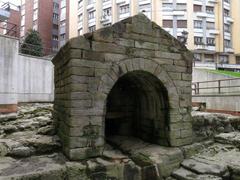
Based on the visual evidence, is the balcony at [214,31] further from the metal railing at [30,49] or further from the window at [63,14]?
the window at [63,14]

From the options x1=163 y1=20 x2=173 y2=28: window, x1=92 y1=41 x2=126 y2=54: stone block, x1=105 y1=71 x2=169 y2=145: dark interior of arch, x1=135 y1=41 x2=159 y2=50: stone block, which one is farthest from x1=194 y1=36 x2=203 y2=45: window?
x1=92 y1=41 x2=126 y2=54: stone block

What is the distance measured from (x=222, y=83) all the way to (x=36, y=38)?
2093 cm

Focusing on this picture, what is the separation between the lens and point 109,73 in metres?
4.68

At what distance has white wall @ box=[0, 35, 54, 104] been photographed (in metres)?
9.69

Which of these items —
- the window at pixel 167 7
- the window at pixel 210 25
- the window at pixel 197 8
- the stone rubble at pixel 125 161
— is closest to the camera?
the stone rubble at pixel 125 161

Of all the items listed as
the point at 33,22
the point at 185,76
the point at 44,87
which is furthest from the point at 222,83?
the point at 33,22

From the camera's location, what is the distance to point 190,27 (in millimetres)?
32750

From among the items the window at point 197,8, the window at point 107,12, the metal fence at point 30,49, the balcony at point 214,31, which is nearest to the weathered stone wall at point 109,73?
the metal fence at point 30,49

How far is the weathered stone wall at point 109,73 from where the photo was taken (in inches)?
172

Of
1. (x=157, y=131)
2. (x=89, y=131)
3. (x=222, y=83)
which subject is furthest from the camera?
(x=222, y=83)

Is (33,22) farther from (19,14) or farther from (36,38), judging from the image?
(36,38)

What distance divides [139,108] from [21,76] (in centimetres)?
890

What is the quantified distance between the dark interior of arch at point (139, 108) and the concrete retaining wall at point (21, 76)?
218 inches

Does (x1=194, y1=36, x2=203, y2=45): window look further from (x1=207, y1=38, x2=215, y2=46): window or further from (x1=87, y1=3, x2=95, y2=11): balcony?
(x1=87, y1=3, x2=95, y2=11): balcony
